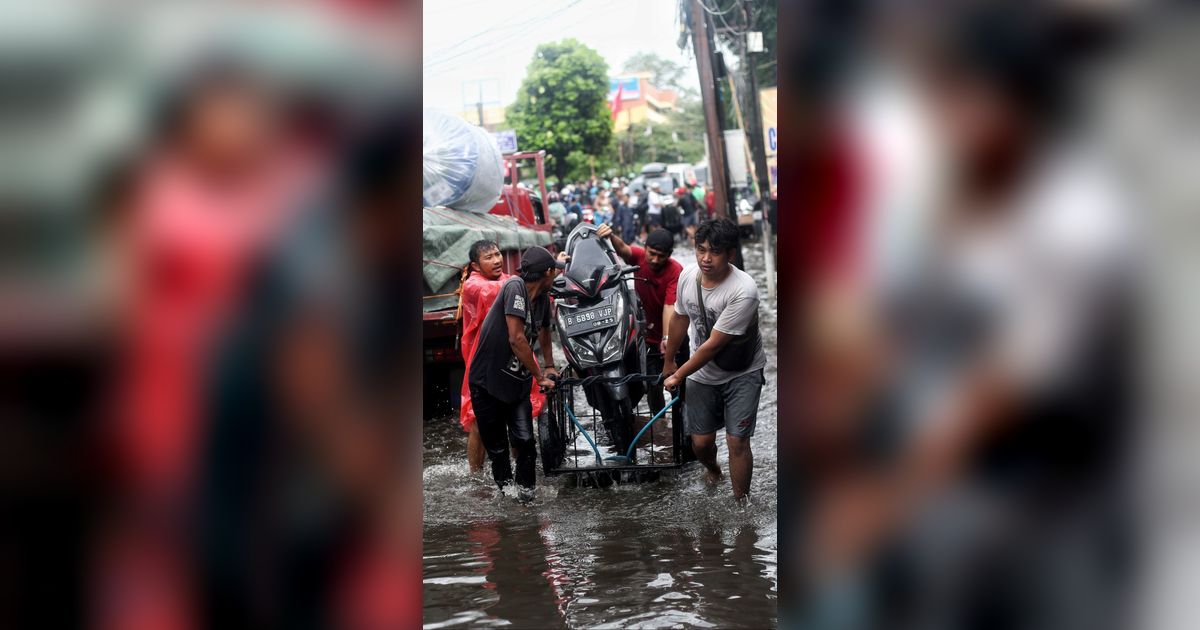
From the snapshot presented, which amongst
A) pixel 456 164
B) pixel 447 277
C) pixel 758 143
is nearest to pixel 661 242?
pixel 447 277

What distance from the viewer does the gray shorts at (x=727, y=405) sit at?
6.28 metres

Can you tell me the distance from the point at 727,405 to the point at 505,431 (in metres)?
1.36

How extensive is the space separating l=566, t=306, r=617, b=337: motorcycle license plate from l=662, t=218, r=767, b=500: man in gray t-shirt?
23.2 inches

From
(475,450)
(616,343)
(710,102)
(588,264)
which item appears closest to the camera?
(616,343)

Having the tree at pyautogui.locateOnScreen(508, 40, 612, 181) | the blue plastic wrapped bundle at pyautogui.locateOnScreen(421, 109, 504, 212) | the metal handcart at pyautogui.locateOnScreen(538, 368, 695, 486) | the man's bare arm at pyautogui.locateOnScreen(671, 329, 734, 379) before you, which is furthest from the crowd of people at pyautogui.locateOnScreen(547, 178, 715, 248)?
the man's bare arm at pyautogui.locateOnScreen(671, 329, 734, 379)

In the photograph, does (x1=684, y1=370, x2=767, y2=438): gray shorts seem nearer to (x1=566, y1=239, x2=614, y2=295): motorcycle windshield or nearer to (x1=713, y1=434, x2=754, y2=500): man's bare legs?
(x1=713, y1=434, x2=754, y2=500): man's bare legs

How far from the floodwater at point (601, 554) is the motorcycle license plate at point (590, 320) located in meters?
0.99

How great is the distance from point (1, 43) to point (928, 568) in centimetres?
200

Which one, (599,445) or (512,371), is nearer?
(512,371)

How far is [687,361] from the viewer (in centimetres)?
648

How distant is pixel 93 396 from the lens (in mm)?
2186

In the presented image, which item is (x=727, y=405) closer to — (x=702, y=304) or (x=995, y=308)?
(x=702, y=304)

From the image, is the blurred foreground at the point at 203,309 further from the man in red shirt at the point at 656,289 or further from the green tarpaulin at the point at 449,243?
the green tarpaulin at the point at 449,243

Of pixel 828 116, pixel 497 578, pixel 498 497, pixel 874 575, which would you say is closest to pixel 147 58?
pixel 828 116
